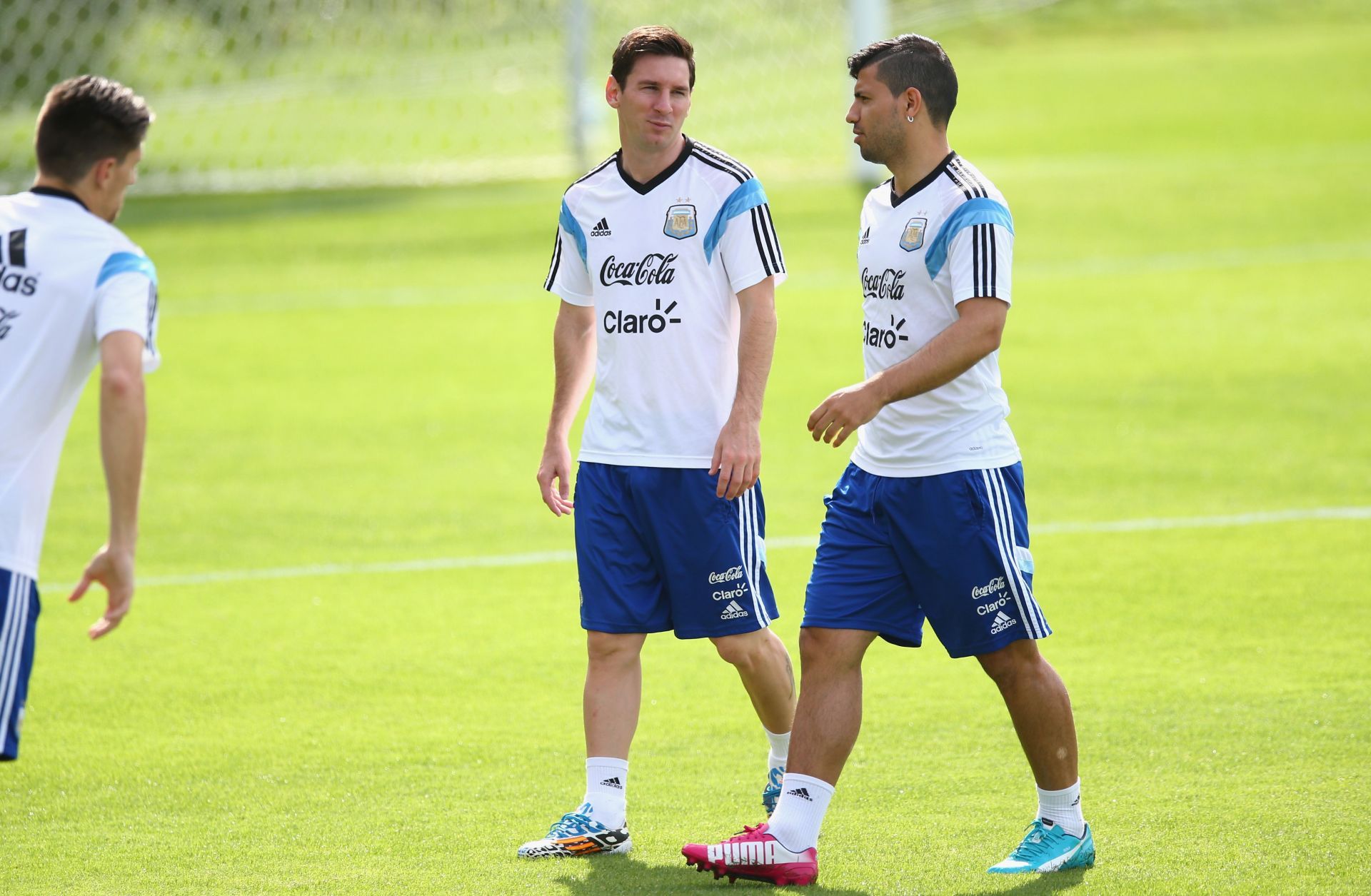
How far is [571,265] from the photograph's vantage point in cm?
492

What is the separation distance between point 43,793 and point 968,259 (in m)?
3.32

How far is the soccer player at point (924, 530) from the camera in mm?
4320

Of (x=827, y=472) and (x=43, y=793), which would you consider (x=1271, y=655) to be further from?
(x=43, y=793)

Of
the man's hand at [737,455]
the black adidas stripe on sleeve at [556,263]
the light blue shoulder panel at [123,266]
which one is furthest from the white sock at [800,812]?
the light blue shoulder panel at [123,266]

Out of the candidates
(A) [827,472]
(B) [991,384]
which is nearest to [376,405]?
(A) [827,472]

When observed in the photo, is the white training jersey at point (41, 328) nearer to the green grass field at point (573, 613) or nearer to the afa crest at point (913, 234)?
the green grass field at point (573, 613)

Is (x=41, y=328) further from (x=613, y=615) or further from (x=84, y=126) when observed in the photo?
(x=613, y=615)

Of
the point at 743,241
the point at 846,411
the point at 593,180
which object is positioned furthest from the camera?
the point at 593,180

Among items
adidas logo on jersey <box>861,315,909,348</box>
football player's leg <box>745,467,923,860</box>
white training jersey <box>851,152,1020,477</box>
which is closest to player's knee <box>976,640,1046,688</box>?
football player's leg <box>745,467,923,860</box>

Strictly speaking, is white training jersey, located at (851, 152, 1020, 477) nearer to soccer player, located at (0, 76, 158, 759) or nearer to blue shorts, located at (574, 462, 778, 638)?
blue shorts, located at (574, 462, 778, 638)

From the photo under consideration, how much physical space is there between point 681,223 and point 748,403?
56 cm

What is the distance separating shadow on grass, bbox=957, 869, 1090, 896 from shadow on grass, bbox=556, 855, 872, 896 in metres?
0.34

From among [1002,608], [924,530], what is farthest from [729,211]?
[1002,608]

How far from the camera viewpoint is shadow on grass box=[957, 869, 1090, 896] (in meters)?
4.23
